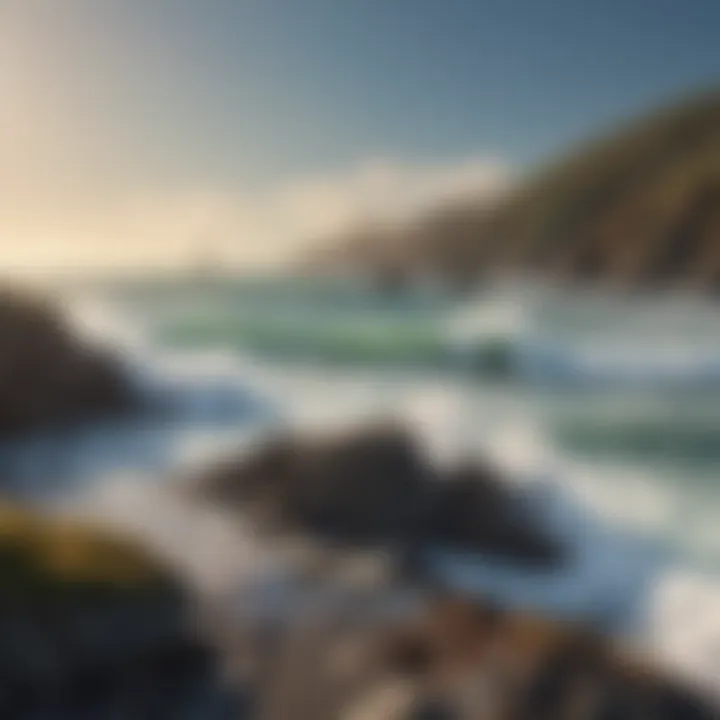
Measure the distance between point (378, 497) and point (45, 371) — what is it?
2.15 feet

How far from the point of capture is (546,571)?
1615 mm

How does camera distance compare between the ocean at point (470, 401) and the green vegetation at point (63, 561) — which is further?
the ocean at point (470, 401)

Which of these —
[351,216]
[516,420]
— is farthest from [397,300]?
[516,420]

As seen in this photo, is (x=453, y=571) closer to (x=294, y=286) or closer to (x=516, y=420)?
(x=516, y=420)

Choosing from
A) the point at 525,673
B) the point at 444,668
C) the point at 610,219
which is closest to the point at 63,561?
the point at 444,668

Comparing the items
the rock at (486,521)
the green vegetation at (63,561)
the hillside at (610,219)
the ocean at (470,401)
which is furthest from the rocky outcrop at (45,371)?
the rock at (486,521)

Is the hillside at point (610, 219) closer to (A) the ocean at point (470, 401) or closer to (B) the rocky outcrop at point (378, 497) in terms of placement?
(A) the ocean at point (470, 401)

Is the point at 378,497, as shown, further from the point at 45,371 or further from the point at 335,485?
the point at 45,371

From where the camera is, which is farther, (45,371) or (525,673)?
(45,371)

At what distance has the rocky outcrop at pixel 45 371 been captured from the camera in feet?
5.42

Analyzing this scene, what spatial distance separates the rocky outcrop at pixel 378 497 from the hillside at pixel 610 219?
358 millimetres

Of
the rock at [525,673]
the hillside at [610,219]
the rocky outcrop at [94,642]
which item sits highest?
the hillside at [610,219]

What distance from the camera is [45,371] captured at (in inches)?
66.2

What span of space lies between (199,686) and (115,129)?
98 centimetres
